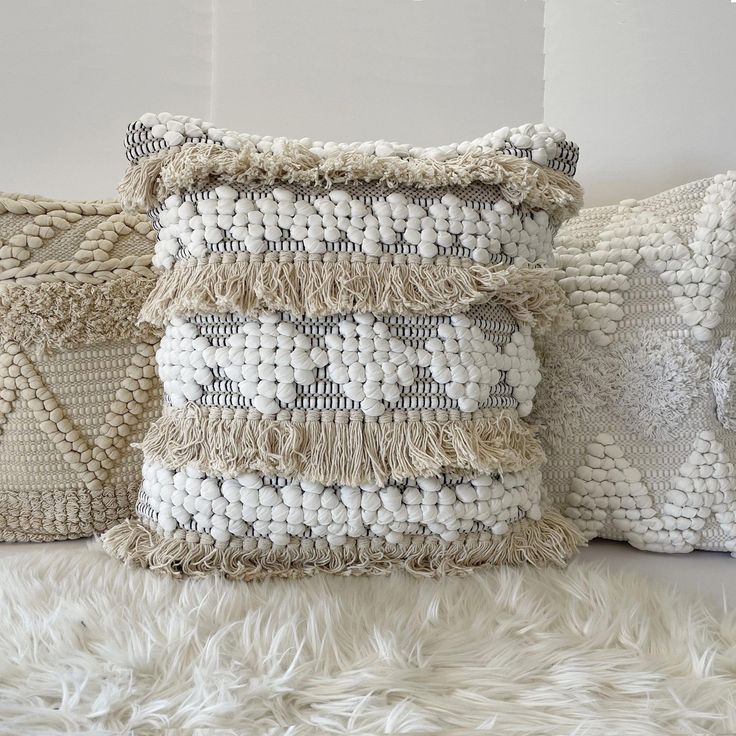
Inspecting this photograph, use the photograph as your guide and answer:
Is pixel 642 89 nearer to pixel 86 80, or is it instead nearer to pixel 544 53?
pixel 544 53

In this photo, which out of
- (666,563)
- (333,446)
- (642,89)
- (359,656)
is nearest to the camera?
(359,656)

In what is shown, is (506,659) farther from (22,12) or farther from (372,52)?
(22,12)

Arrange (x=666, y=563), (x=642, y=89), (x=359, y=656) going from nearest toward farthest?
(x=359, y=656), (x=666, y=563), (x=642, y=89)

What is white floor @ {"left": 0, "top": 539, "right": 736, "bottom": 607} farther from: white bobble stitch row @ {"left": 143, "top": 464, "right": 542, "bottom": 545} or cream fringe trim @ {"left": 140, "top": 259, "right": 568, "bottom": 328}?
cream fringe trim @ {"left": 140, "top": 259, "right": 568, "bottom": 328}

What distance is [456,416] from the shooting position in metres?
0.65

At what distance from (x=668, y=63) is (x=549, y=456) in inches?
28.7

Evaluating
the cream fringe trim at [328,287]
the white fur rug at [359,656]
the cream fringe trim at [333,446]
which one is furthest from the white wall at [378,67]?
the white fur rug at [359,656]

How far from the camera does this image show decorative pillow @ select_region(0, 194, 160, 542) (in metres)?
0.76

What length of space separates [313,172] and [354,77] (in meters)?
0.56

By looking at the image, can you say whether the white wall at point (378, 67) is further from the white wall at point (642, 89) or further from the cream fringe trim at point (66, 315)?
the cream fringe trim at point (66, 315)

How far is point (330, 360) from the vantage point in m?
0.63

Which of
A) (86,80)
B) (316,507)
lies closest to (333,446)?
(316,507)

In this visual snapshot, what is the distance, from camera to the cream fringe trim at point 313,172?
2.08 ft

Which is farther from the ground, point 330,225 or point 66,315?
point 330,225
